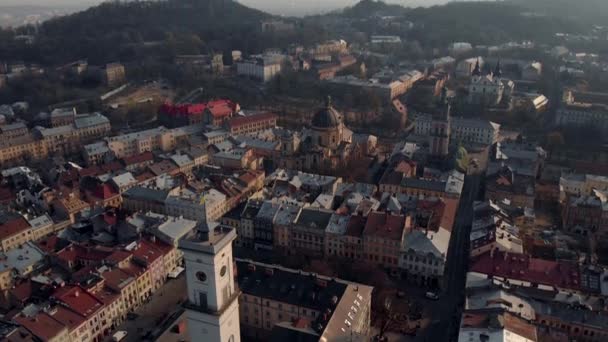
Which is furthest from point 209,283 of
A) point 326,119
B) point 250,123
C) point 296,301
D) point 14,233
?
point 250,123

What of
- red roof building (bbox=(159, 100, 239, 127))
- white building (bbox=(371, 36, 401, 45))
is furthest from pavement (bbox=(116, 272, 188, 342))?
white building (bbox=(371, 36, 401, 45))

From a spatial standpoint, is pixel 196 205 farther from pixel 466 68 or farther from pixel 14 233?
pixel 466 68

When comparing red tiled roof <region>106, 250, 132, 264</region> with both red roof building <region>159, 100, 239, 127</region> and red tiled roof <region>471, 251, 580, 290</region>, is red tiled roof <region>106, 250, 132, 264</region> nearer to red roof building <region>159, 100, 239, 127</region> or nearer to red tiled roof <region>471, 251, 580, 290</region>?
red tiled roof <region>471, 251, 580, 290</region>

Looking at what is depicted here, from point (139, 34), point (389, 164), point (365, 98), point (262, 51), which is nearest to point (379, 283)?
point (389, 164)

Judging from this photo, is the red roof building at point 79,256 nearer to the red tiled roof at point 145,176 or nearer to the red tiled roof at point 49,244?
the red tiled roof at point 49,244

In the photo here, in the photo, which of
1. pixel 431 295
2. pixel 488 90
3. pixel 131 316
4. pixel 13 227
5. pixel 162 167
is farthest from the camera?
pixel 488 90

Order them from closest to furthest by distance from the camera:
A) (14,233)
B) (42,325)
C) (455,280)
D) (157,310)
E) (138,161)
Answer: (42,325)
(157,310)
(455,280)
(14,233)
(138,161)
